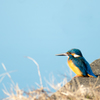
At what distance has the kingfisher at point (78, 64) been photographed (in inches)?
180

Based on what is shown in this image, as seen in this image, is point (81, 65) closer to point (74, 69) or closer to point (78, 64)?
point (78, 64)

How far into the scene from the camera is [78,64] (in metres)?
4.56

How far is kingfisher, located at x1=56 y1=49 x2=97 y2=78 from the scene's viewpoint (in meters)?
4.56

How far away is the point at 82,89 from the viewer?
3330 mm

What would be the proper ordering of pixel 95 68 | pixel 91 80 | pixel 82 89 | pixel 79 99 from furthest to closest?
1. pixel 95 68
2. pixel 91 80
3. pixel 82 89
4. pixel 79 99

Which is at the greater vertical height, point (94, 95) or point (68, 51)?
point (68, 51)

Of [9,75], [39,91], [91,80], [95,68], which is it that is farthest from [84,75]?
[9,75]

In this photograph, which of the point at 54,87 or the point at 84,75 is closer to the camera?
the point at 54,87

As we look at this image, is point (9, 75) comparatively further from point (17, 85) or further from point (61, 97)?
point (61, 97)

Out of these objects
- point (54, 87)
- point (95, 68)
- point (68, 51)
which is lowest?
point (95, 68)

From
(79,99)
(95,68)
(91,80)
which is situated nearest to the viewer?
(79,99)

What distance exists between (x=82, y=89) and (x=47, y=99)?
571 millimetres

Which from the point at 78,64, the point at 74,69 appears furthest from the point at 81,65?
the point at 74,69

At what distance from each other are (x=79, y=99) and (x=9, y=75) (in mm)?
1091
